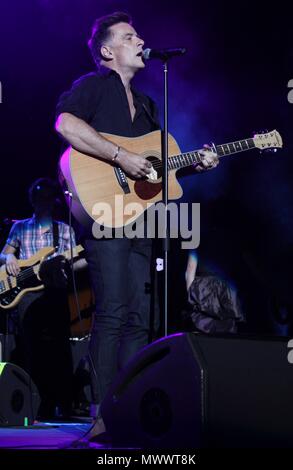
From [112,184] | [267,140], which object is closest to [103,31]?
[112,184]

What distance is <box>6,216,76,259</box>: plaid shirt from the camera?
547 centimetres

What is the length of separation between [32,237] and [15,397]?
190 centimetres

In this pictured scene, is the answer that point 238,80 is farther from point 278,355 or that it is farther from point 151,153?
point 278,355

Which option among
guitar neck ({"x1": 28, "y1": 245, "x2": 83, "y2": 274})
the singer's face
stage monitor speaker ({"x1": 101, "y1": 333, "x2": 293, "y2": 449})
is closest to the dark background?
guitar neck ({"x1": 28, "y1": 245, "x2": 83, "y2": 274})

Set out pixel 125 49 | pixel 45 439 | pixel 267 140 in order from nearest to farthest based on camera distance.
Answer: pixel 45 439
pixel 125 49
pixel 267 140

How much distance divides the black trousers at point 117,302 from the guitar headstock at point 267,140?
101 centimetres

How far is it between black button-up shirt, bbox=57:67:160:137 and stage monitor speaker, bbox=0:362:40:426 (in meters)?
1.45

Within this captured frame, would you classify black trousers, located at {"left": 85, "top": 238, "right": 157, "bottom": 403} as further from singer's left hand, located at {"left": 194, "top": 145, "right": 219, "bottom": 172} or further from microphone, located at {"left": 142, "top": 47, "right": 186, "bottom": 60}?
microphone, located at {"left": 142, "top": 47, "right": 186, "bottom": 60}

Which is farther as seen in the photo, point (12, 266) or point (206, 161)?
point (12, 266)

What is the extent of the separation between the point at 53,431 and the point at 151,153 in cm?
144

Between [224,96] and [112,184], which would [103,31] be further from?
[224,96]

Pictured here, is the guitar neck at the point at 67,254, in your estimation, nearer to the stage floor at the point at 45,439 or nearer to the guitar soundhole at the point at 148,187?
the guitar soundhole at the point at 148,187

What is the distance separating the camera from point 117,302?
312 cm
